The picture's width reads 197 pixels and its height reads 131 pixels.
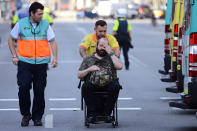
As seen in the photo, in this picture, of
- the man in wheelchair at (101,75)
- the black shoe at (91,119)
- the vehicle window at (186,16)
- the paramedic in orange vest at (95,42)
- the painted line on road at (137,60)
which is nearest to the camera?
the vehicle window at (186,16)

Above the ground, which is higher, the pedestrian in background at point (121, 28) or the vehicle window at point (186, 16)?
the vehicle window at point (186, 16)

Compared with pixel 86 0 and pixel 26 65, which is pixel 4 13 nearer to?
pixel 26 65

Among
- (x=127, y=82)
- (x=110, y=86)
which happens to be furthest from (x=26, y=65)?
(x=127, y=82)

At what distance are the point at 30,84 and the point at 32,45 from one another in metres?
0.58

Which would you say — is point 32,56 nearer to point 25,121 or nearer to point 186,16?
point 25,121

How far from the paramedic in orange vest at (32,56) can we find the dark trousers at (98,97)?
68 centimetres

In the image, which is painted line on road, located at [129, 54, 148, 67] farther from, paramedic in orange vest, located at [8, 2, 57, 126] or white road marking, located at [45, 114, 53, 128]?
paramedic in orange vest, located at [8, 2, 57, 126]

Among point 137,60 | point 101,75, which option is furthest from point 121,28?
point 101,75

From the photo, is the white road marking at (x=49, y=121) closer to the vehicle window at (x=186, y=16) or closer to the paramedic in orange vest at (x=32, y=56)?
the paramedic in orange vest at (x=32, y=56)

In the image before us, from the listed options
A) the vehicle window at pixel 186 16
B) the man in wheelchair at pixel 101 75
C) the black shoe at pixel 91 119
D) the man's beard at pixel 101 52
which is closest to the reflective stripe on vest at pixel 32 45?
the man in wheelchair at pixel 101 75

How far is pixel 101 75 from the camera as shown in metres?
10.4

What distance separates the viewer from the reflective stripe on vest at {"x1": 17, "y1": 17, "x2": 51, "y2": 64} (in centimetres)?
1080

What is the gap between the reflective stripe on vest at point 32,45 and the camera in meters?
10.8

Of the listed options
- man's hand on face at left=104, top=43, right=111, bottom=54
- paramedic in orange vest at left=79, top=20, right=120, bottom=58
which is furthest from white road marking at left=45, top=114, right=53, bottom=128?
man's hand on face at left=104, top=43, right=111, bottom=54
